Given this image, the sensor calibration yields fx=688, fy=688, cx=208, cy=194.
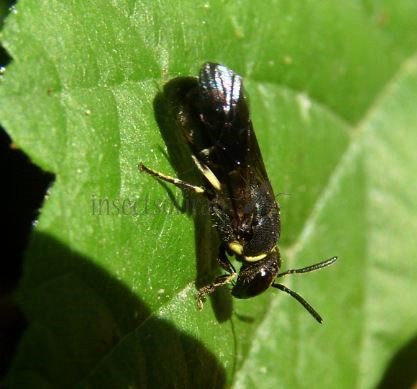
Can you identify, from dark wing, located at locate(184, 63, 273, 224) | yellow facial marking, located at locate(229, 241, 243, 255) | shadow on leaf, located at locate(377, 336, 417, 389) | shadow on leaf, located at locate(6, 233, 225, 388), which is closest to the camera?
shadow on leaf, located at locate(6, 233, 225, 388)

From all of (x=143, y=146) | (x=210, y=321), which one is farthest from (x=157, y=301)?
(x=143, y=146)

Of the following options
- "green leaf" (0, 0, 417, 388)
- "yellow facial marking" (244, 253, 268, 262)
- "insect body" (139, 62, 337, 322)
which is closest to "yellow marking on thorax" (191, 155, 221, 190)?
"insect body" (139, 62, 337, 322)

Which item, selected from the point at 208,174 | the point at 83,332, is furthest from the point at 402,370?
the point at 83,332

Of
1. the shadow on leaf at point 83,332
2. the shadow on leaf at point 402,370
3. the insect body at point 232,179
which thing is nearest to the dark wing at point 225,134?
the insect body at point 232,179

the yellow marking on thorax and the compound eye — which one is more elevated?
the yellow marking on thorax

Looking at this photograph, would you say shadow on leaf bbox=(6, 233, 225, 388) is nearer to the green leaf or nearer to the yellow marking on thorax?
the green leaf

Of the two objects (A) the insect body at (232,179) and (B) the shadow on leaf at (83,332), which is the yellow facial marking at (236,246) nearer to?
(A) the insect body at (232,179)

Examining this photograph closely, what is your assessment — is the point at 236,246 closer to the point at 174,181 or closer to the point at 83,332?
the point at 174,181
